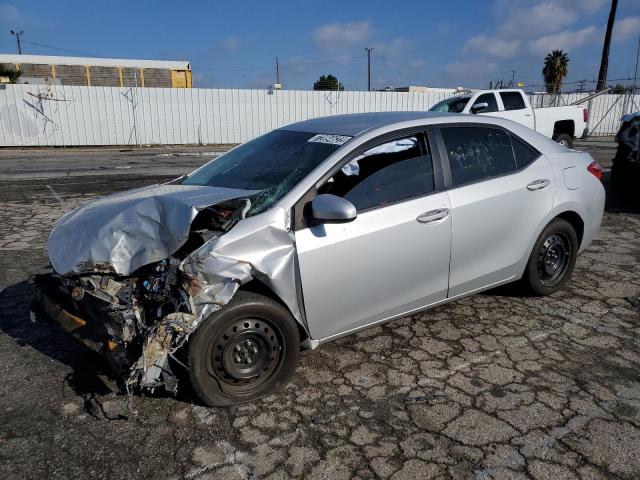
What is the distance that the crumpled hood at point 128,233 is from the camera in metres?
2.74

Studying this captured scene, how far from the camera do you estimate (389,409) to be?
2.83m

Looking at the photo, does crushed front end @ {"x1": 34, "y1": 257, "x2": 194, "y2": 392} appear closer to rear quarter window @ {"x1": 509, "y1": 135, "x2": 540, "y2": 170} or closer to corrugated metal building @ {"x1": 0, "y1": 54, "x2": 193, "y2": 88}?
rear quarter window @ {"x1": 509, "y1": 135, "x2": 540, "y2": 170}

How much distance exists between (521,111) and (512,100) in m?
0.38

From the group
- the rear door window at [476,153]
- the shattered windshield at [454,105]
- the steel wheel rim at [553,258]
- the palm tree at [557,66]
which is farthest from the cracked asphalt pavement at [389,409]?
the palm tree at [557,66]

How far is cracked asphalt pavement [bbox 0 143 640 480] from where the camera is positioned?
2.40m

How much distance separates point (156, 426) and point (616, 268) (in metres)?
4.70

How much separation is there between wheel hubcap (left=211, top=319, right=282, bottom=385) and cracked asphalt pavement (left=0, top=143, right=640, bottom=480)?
20 centimetres

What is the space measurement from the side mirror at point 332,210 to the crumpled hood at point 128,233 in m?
0.52

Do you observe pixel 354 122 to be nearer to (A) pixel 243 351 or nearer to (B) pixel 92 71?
(A) pixel 243 351

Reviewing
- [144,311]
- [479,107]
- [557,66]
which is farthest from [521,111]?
[557,66]

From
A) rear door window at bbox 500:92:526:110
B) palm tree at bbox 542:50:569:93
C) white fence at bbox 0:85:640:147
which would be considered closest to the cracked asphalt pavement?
rear door window at bbox 500:92:526:110

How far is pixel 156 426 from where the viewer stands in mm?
2703

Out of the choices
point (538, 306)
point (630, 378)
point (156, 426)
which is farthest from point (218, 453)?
point (538, 306)

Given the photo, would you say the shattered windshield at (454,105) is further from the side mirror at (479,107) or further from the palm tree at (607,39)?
the palm tree at (607,39)
